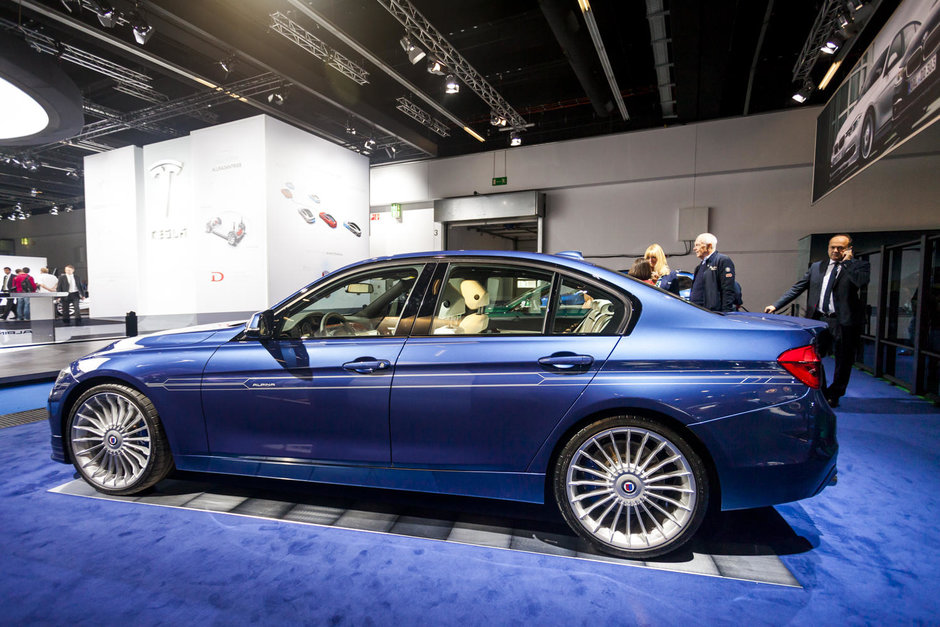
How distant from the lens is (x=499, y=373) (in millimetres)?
1748

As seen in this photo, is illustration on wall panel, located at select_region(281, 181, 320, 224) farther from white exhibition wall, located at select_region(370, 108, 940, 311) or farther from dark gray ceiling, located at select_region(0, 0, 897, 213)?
white exhibition wall, located at select_region(370, 108, 940, 311)

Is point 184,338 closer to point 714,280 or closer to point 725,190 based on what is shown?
point 714,280

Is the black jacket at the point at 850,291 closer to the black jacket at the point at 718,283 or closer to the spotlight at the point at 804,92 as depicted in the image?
the black jacket at the point at 718,283

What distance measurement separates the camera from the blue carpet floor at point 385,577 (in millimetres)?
1434

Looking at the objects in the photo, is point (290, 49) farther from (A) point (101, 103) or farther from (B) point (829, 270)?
(B) point (829, 270)

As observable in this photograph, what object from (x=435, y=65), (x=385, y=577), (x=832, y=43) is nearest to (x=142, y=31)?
(x=435, y=65)

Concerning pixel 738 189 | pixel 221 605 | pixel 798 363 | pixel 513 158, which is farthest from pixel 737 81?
pixel 221 605

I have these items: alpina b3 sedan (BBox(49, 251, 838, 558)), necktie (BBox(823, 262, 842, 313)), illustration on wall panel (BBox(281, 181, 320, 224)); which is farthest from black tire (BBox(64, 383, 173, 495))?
illustration on wall panel (BBox(281, 181, 320, 224))

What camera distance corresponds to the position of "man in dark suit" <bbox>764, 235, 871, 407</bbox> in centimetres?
376

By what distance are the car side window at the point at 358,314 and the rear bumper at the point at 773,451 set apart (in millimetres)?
1407

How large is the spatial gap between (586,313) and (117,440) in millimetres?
2475

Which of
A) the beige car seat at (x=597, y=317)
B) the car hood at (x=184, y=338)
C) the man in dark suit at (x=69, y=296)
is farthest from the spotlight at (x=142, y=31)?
the man in dark suit at (x=69, y=296)

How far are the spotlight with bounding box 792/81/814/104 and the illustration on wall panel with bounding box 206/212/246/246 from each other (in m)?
9.70

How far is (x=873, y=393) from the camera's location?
4633 millimetres
